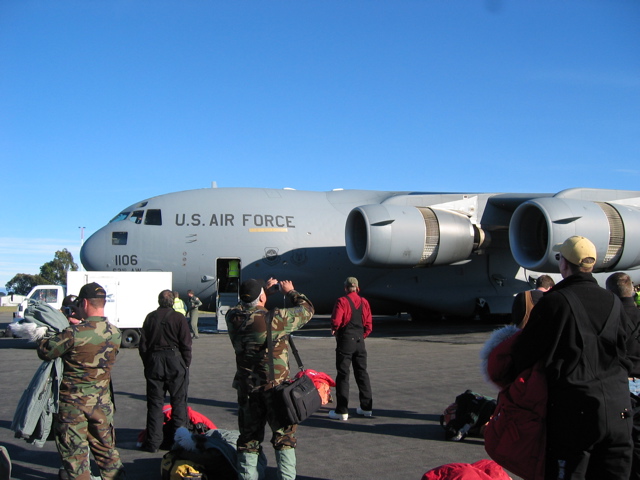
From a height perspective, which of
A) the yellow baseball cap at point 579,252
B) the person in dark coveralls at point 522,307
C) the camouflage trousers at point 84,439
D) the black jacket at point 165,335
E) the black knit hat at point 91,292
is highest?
the yellow baseball cap at point 579,252

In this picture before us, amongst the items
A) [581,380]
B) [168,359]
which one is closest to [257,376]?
[168,359]

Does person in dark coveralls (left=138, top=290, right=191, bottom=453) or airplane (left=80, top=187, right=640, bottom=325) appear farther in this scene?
airplane (left=80, top=187, right=640, bottom=325)

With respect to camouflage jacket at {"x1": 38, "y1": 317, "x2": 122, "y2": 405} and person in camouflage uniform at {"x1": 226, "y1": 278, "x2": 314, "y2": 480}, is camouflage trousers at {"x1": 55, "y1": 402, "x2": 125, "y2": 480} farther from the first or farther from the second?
person in camouflage uniform at {"x1": 226, "y1": 278, "x2": 314, "y2": 480}

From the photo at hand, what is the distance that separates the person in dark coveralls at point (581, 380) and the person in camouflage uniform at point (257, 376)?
195 cm

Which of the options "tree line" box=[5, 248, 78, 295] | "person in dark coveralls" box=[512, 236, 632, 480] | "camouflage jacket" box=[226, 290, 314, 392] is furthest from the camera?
"tree line" box=[5, 248, 78, 295]

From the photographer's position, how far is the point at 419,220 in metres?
14.5

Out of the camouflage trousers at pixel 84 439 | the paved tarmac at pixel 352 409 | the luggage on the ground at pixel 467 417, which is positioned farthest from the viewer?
the luggage on the ground at pixel 467 417

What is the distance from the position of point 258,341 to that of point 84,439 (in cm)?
135

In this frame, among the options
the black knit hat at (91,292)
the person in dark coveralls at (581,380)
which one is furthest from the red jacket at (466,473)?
the black knit hat at (91,292)

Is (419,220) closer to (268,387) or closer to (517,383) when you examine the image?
(268,387)

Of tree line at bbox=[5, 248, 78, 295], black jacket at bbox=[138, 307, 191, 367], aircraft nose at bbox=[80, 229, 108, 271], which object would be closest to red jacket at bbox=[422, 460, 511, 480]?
black jacket at bbox=[138, 307, 191, 367]

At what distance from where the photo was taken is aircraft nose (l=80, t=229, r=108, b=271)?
51.1 ft

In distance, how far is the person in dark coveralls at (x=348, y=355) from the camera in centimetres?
664

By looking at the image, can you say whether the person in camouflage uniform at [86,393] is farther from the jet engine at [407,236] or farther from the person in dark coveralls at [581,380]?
the jet engine at [407,236]
